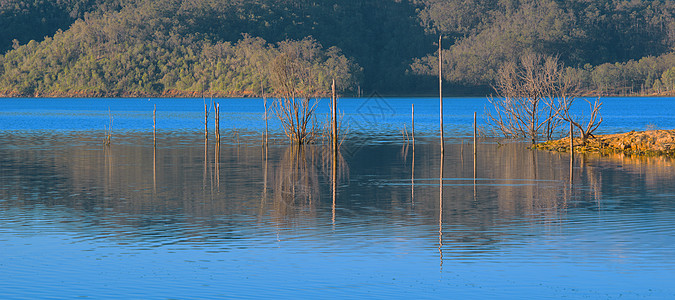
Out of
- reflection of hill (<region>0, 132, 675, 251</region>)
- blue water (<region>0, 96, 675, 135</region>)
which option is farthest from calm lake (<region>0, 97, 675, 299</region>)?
blue water (<region>0, 96, 675, 135</region>)

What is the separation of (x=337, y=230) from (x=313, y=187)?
373 inches

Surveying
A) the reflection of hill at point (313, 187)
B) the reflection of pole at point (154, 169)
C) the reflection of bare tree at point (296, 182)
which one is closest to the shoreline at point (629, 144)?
the reflection of hill at point (313, 187)

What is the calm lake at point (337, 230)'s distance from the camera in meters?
14.5

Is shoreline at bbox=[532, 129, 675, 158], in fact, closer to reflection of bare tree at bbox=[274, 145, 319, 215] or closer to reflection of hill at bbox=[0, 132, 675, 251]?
reflection of hill at bbox=[0, 132, 675, 251]

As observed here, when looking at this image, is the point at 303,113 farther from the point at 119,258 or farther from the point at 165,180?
the point at 119,258

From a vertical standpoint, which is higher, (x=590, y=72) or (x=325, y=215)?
(x=590, y=72)

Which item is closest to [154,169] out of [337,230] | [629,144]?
[337,230]

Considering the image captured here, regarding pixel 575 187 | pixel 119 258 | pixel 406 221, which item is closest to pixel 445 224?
pixel 406 221

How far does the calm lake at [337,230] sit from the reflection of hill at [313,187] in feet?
0.26

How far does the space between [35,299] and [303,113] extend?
34.3 metres

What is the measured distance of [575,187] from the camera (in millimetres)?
28812

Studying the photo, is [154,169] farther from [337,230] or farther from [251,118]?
[251,118]

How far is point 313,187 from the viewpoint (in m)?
29.2

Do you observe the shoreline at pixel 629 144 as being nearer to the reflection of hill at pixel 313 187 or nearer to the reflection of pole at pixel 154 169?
the reflection of hill at pixel 313 187
